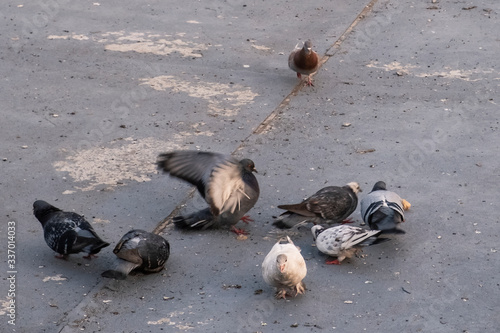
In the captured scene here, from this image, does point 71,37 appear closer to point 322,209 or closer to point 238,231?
point 238,231

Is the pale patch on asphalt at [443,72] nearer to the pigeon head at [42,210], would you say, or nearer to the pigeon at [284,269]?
the pigeon at [284,269]

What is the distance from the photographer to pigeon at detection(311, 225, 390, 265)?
541 cm

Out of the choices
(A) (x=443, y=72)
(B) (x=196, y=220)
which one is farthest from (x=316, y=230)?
(A) (x=443, y=72)

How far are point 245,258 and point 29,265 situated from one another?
1.54 metres

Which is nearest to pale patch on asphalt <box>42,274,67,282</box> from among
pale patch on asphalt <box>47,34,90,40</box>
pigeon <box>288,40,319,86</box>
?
pigeon <box>288,40,319,86</box>

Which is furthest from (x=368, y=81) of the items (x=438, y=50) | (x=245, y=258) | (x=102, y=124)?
(x=245, y=258)

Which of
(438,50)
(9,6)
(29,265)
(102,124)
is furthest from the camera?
(9,6)

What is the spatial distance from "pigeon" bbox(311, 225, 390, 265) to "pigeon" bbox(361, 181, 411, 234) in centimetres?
25

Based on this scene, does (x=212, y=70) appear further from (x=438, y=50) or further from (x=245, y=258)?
(x=245, y=258)

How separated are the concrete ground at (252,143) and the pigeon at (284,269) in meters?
0.15

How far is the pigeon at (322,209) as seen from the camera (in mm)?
5855

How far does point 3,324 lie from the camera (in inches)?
190

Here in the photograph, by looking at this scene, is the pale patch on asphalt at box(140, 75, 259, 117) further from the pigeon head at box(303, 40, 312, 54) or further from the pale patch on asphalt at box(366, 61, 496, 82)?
the pale patch on asphalt at box(366, 61, 496, 82)

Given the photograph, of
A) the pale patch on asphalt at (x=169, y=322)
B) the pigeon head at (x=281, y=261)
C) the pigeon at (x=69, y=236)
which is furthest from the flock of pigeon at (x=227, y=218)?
the pale patch on asphalt at (x=169, y=322)
